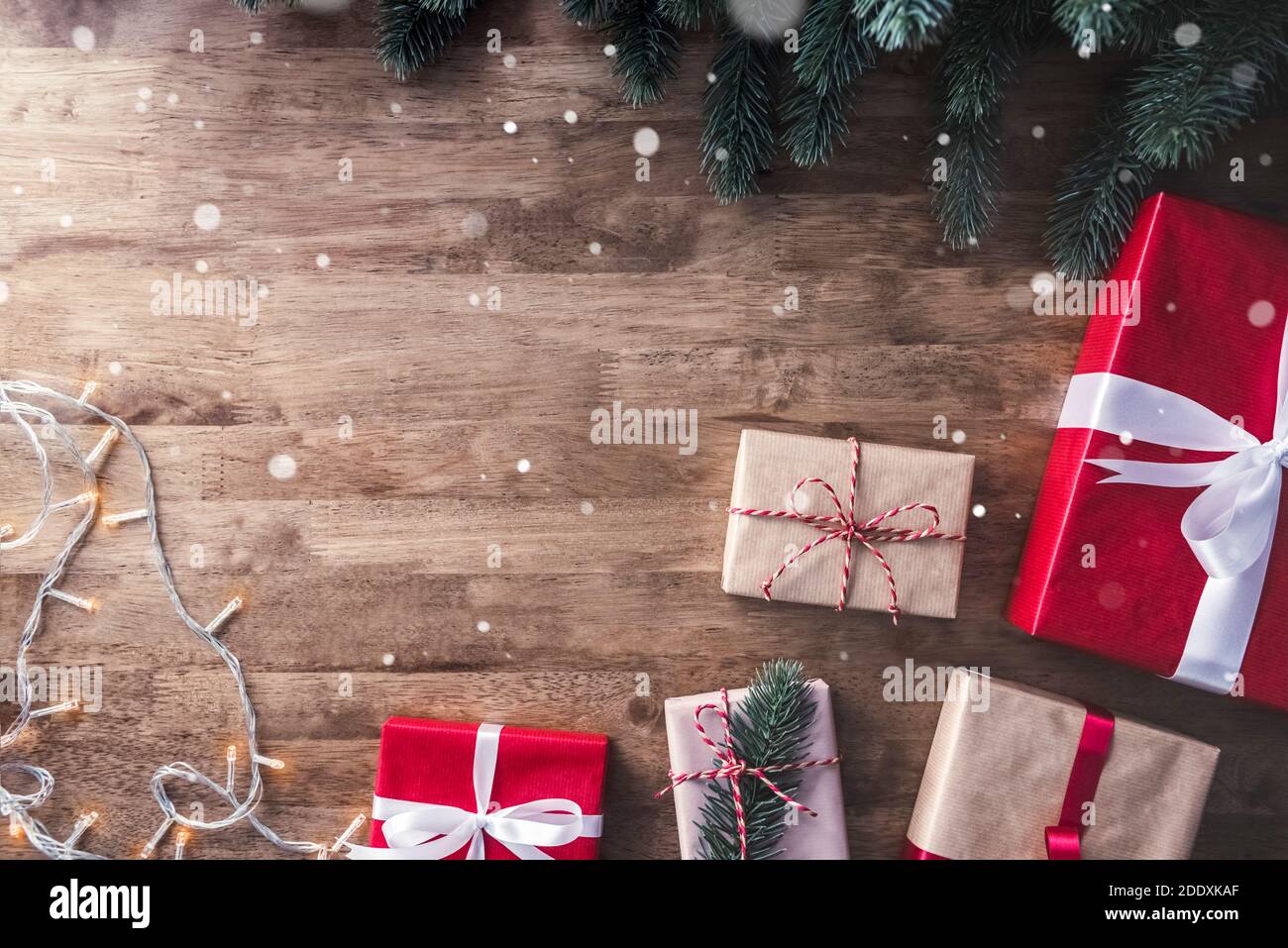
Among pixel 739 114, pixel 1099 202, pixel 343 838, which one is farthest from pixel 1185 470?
pixel 343 838

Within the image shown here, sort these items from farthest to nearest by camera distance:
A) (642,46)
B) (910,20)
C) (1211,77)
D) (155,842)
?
1. (155,842)
2. (642,46)
3. (1211,77)
4. (910,20)

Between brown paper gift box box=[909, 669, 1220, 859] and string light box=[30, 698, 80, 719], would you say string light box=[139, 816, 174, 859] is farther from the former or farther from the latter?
brown paper gift box box=[909, 669, 1220, 859]

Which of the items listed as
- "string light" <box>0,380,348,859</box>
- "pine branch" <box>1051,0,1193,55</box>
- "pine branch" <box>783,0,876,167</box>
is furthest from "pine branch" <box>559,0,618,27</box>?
"string light" <box>0,380,348,859</box>

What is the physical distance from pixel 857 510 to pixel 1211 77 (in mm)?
778

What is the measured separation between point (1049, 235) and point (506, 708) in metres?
1.28

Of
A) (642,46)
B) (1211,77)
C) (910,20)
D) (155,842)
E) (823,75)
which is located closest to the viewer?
(910,20)

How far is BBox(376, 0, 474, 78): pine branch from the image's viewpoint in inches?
54.4

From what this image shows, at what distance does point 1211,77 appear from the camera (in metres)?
1.11

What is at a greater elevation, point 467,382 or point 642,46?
point 642,46

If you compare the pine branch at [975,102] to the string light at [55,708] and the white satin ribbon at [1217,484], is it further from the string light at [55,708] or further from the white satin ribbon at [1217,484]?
the string light at [55,708]

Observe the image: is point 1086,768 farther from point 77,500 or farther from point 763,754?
point 77,500

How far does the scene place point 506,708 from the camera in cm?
149

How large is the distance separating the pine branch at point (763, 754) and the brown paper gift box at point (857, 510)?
160 millimetres

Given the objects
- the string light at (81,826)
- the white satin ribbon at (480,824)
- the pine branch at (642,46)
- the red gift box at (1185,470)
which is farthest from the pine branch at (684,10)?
the string light at (81,826)
